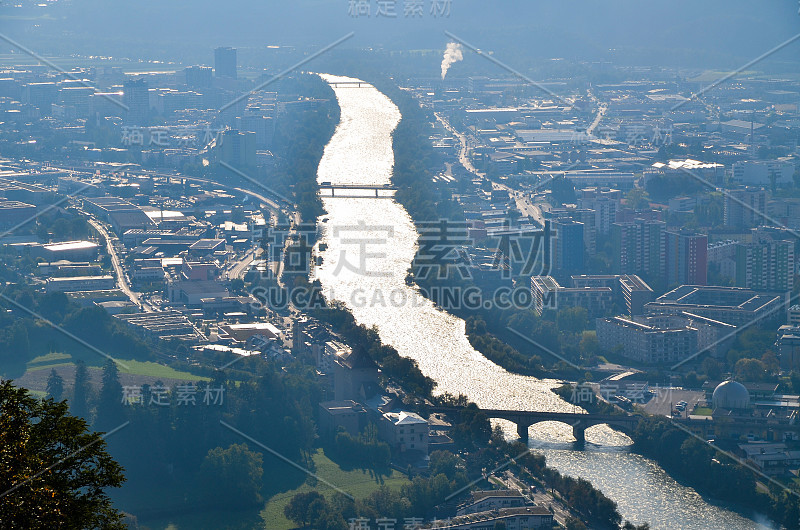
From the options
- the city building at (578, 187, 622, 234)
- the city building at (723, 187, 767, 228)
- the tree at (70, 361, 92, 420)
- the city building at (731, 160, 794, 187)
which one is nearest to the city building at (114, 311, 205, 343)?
the tree at (70, 361, 92, 420)

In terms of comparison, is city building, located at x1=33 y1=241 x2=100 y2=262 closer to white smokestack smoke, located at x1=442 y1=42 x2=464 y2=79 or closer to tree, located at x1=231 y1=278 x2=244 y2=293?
tree, located at x1=231 y1=278 x2=244 y2=293

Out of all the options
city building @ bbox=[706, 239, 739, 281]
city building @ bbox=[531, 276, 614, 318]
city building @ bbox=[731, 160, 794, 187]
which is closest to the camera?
city building @ bbox=[531, 276, 614, 318]

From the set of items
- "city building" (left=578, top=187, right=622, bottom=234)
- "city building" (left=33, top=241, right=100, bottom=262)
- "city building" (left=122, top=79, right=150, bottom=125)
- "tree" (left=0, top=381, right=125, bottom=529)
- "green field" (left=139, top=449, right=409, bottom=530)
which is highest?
"city building" (left=122, top=79, right=150, bottom=125)

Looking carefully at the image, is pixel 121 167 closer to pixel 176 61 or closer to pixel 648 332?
pixel 648 332

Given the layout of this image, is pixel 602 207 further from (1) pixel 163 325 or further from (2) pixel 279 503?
(2) pixel 279 503

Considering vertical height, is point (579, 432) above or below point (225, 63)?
below

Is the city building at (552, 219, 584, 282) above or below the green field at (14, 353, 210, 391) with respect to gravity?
above

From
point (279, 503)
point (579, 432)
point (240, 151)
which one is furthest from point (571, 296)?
point (240, 151)

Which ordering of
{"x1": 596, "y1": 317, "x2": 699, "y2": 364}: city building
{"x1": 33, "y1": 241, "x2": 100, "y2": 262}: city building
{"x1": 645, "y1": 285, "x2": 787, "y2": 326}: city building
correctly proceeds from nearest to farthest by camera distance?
{"x1": 596, "y1": 317, "x2": 699, "y2": 364}: city building, {"x1": 645, "y1": 285, "x2": 787, "y2": 326}: city building, {"x1": 33, "y1": 241, "x2": 100, "y2": 262}: city building
